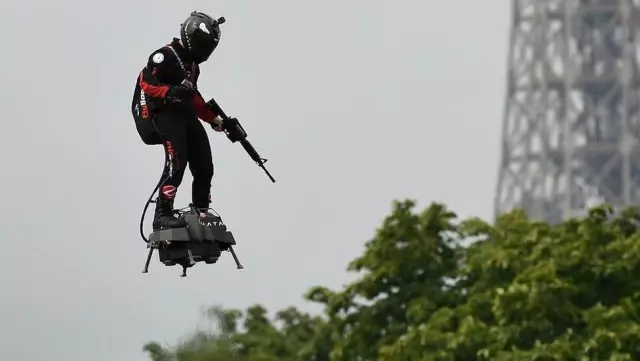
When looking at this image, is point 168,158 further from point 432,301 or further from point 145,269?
point 432,301

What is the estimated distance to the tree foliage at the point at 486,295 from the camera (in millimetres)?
90000

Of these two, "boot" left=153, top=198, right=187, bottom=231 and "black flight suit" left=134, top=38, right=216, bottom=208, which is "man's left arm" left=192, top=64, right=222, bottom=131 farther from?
"boot" left=153, top=198, right=187, bottom=231

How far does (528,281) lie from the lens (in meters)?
91.1

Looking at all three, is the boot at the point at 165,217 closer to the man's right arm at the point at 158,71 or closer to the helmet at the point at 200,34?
the man's right arm at the point at 158,71

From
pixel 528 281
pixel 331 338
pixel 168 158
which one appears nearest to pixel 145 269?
pixel 168 158

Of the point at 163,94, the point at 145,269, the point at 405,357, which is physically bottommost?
the point at 145,269

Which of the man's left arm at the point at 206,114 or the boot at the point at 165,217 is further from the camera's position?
the man's left arm at the point at 206,114

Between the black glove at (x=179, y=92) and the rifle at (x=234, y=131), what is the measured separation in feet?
3.60

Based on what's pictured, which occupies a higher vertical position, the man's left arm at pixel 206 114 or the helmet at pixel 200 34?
the helmet at pixel 200 34

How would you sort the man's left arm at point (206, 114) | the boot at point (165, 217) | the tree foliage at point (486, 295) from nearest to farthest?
the boot at point (165, 217) < the man's left arm at point (206, 114) < the tree foliage at point (486, 295)

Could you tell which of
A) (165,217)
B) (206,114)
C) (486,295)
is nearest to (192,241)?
(165,217)

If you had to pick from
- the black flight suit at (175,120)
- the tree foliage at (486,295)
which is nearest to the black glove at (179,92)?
the black flight suit at (175,120)

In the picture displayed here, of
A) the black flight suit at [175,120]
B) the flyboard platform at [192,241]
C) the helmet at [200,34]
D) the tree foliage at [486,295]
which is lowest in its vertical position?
the flyboard platform at [192,241]

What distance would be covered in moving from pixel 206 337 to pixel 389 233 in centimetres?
2557
